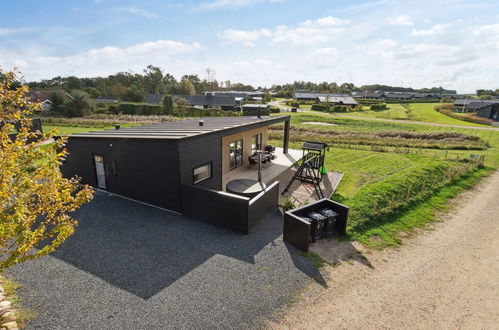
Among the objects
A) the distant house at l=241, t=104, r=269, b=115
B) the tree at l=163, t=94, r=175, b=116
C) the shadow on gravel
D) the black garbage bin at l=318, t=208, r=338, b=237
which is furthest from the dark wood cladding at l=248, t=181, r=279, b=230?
the tree at l=163, t=94, r=175, b=116

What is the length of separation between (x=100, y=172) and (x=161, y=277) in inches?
318

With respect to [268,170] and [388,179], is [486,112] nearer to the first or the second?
[388,179]

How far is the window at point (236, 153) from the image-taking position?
15746 millimetres

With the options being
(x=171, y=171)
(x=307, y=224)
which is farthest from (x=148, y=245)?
(x=307, y=224)

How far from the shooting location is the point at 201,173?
11.7m

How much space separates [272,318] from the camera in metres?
5.98

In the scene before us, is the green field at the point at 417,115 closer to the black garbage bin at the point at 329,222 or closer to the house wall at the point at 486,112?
the house wall at the point at 486,112

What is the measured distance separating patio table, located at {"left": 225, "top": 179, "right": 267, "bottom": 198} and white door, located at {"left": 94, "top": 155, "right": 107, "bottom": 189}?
20.1 feet

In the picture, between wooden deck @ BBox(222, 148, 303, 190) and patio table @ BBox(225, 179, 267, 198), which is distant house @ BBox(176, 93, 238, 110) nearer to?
wooden deck @ BBox(222, 148, 303, 190)

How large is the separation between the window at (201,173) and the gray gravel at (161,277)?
2074mm

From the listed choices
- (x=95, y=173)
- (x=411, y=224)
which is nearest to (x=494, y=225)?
(x=411, y=224)

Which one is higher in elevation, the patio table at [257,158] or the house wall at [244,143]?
the house wall at [244,143]

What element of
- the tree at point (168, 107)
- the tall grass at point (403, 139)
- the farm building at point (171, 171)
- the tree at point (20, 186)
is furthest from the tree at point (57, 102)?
the tree at point (20, 186)

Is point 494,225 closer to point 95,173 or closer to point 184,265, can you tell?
point 184,265
